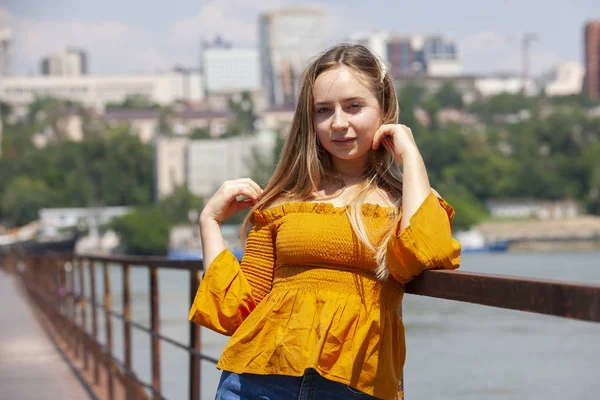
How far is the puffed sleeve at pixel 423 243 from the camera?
2064 mm

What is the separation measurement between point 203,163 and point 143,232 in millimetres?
19158

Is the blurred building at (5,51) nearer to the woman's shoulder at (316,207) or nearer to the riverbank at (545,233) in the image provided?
the riverbank at (545,233)

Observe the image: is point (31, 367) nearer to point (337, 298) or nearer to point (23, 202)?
point (337, 298)

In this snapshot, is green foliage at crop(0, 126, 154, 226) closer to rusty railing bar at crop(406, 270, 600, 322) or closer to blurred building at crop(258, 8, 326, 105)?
blurred building at crop(258, 8, 326, 105)

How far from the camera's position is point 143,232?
3420 inches

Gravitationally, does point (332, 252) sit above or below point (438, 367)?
above

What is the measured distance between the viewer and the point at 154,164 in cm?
11025

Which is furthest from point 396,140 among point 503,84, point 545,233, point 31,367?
point 503,84

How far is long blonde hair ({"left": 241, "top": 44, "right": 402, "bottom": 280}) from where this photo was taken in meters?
2.27

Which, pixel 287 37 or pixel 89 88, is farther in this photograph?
pixel 287 37

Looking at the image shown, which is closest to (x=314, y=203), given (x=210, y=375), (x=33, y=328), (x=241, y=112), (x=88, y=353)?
(x=210, y=375)

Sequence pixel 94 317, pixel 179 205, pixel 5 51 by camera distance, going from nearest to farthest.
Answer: pixel 94 317, pixel 179 205, pixel 5 51

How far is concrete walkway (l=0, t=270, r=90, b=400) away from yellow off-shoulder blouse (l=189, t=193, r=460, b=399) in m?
4.05

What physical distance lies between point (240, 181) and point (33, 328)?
9.06m
